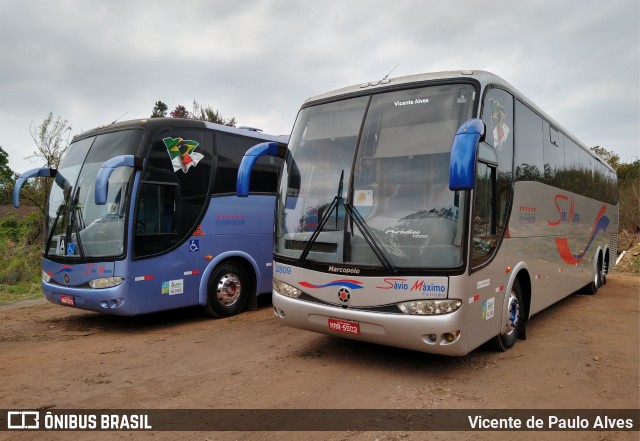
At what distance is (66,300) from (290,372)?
4.21 metres

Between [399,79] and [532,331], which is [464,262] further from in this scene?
[532,331]

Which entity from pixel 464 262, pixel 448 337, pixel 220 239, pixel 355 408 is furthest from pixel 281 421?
pixel 220 239

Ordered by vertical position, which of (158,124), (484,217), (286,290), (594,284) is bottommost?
(594,284)

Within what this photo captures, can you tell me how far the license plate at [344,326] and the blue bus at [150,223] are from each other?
3426mm

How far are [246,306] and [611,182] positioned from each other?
1093 cm

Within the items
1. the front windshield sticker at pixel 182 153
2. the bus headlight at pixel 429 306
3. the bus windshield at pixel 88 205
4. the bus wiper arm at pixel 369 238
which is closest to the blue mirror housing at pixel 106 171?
the bus windshield at pixel 88 205

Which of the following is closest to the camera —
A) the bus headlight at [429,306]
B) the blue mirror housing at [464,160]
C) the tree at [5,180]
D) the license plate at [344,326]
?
the blue mirror housing at [464,160]

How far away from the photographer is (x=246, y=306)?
9.41 m

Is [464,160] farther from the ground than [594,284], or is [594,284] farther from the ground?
[464,160]

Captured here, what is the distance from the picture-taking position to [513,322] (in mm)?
6496

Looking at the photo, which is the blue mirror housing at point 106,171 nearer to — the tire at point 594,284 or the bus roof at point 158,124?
the bus roof at point 158,124

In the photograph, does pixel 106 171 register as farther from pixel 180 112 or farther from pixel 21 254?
pixel 180 112

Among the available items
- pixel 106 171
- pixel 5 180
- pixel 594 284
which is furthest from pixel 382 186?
pixel 5 180

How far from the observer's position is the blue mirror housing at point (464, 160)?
Result: 4273mm
